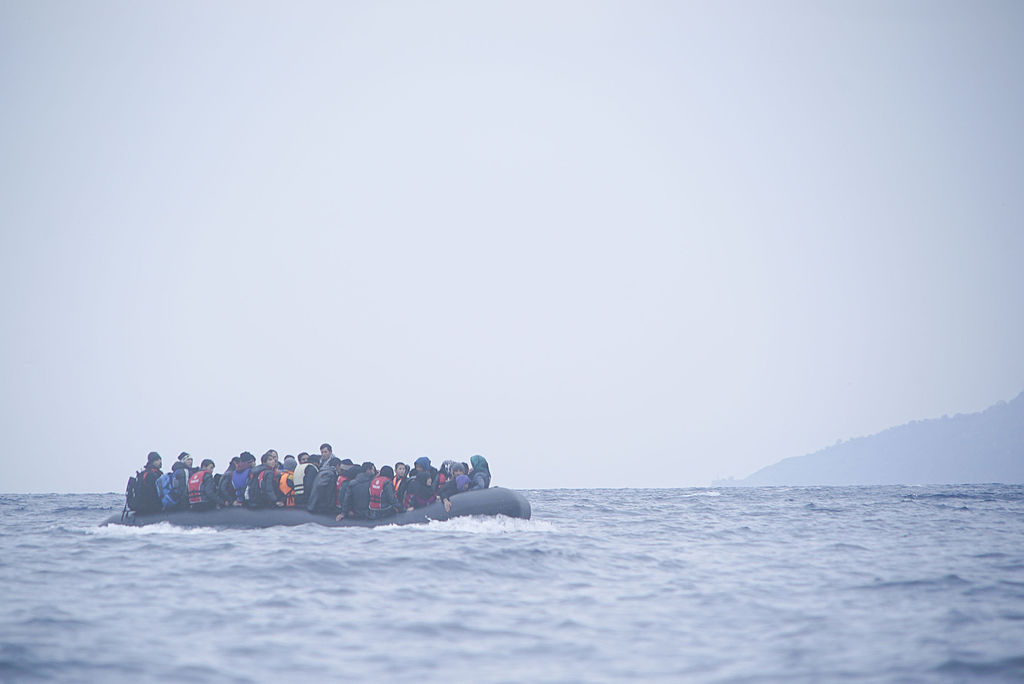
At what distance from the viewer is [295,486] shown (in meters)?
19.6

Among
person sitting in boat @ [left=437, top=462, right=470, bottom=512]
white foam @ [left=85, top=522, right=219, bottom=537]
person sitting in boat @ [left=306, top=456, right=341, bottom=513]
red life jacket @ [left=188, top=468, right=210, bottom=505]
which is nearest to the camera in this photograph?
white foam @ [left=85, top=522, right=219, bottom=537]

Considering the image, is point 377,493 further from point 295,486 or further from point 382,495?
point 295,486


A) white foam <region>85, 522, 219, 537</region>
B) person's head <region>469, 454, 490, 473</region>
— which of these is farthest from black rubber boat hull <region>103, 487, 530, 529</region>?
person's head <region>469, 454, 490, 473</region>

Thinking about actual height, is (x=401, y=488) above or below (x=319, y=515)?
above

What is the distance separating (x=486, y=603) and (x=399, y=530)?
7476 mm

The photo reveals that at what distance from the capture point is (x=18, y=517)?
92.4 feet

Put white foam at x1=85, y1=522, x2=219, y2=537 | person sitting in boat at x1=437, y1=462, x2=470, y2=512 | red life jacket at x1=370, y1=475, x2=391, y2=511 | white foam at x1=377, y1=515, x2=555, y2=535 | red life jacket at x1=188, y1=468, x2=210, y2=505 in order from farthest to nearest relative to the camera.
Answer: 1. person sitting in boat at x1=437, y1=462, x2=470, y2=512
2. red life jacket at x1=188, y1=468, x2=210, y2=505
3. red life jacket at x1=370, y1=475, x2=391, y2=511
4. white foam at x1=85, y1=522, x2=219, y2=537
5. white foam at x1=377, y1=515, x2=555, y2=535

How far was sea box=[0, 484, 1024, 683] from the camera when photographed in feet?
26.9

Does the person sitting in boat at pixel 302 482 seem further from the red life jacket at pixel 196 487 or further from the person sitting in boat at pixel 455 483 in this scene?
the person sitting in boat at pixel 455 483

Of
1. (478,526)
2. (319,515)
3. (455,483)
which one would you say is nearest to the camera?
(478,526)

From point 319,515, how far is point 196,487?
9.33ft

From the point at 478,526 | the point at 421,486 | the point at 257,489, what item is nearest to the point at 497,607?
the point at 478,526

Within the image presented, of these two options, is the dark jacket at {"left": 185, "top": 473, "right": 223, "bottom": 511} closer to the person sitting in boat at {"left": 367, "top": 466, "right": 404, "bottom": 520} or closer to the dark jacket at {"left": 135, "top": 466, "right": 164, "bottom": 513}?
the dark jacket at {"left": 135, "top": 466, "right": 164, "bottom": 513}

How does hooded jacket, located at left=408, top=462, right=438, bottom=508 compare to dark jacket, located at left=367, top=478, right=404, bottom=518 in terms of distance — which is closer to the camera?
dark jacket, located at left=367, top=478, right=404, bottom=518
